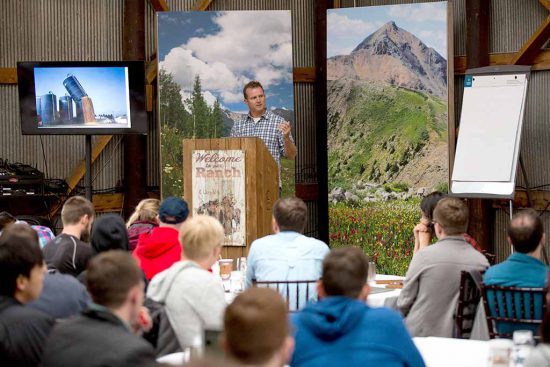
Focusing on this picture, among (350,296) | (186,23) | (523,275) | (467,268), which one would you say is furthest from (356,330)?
(186,23)

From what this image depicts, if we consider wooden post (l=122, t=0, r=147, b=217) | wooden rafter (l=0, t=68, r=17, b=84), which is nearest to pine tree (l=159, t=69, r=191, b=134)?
wooden post (l=122, t=0, r=147, b=217)

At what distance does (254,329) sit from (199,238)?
2.07m

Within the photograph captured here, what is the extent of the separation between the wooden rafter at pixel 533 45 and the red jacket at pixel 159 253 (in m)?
5.44

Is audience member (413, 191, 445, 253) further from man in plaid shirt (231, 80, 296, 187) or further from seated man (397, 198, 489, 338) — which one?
man in plaid shirt (231, 80, 296, 187)

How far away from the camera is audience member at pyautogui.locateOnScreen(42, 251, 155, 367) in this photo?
104 inches

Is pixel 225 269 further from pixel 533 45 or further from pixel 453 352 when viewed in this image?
pixel 533 45

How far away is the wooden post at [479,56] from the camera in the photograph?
31.7ft

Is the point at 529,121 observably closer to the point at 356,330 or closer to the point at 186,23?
the point at 186,23

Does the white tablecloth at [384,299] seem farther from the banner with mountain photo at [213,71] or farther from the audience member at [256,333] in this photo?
the banner with mountain photo at [213,71]

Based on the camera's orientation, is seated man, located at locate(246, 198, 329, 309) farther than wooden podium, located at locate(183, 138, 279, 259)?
No

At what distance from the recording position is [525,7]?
31.8 ft

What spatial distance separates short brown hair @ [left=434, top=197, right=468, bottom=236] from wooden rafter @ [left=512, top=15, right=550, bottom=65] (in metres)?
4.80

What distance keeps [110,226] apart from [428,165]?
18.0 feet

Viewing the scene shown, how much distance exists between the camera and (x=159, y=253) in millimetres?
5172
